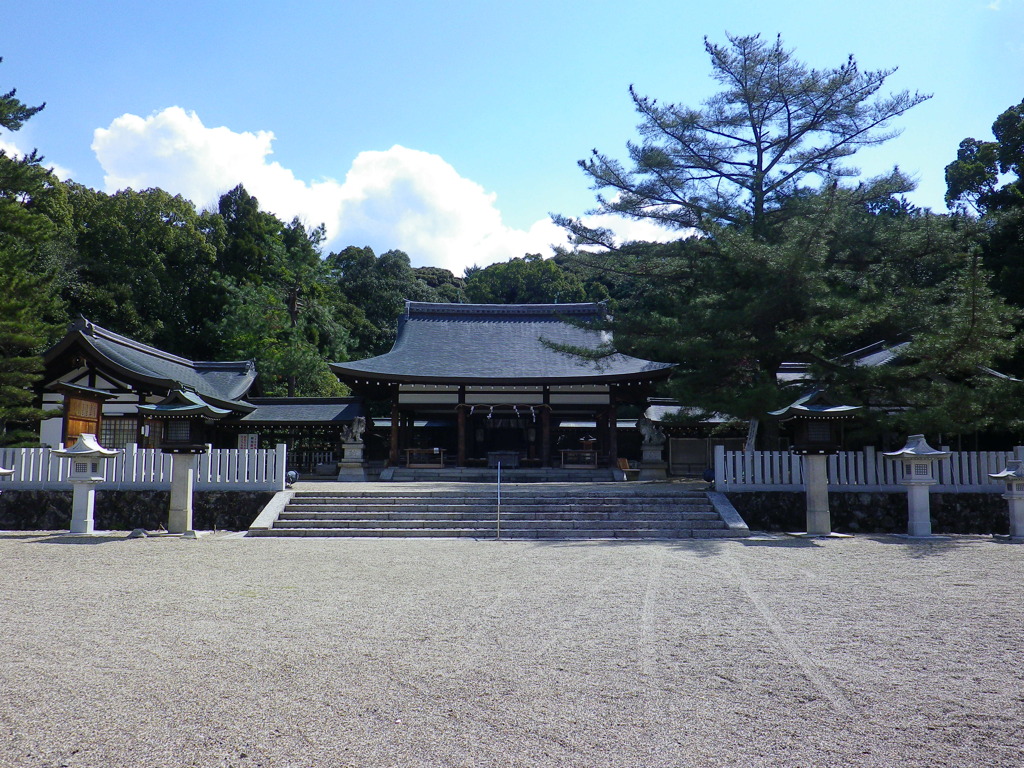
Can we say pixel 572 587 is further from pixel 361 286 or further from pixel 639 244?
pixel 361 286

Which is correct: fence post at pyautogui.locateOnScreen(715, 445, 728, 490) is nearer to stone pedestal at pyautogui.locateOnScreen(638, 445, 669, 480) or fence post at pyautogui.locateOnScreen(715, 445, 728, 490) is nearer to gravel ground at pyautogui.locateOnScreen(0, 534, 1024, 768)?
gravel ground at pyautogui.locateOnScreen(0, 534, 1024, 768)

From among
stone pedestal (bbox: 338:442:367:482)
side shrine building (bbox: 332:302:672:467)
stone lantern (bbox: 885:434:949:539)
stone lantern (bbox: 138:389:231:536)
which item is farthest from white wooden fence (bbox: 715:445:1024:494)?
stone pedestal (bbox: 338:442:367:482)

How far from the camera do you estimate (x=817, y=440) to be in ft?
37.6

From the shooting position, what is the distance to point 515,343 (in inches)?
868

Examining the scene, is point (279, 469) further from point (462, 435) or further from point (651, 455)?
point (651, 455)

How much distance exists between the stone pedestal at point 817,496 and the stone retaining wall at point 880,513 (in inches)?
31.4

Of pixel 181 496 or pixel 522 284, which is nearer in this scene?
pixel 181 496

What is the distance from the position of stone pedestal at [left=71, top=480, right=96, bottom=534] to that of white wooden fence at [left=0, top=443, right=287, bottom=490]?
1157 mm

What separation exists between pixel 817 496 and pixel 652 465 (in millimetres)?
6920

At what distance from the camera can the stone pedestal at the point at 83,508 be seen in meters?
11.2

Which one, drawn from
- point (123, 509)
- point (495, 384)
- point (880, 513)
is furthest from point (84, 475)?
point (880, 513)

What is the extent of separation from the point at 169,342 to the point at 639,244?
24289 mm

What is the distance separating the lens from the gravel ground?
3.17m

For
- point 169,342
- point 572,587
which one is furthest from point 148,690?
point 169,342
